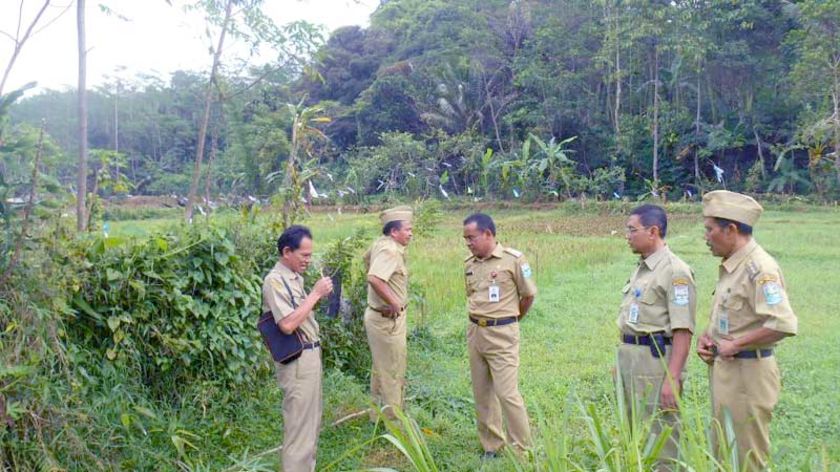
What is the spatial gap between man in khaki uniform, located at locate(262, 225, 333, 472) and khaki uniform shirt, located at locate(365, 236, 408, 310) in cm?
95

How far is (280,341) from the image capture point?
11.5ft

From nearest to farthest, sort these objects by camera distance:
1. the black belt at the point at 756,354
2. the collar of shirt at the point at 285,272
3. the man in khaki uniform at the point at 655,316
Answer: the black belt at the point at 756,354 → the man in khaki uniform at the point at 655,316 → the collar of shirt at the point at 285,272

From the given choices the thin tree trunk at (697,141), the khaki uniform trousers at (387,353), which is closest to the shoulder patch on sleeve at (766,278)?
the khaki uniform trousers at (387,353)

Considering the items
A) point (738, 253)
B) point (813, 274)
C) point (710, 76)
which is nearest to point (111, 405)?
point (738, 253)

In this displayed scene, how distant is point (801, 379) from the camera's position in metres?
5.63

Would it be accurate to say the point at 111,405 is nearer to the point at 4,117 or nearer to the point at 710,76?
the point at 4,117

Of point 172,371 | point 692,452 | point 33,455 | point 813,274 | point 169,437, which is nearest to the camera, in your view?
point 692,452

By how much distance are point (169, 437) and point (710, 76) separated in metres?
29.9

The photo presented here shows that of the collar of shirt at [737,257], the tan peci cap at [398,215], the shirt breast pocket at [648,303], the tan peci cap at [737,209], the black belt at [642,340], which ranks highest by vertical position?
the tan peci cap at [737,209]

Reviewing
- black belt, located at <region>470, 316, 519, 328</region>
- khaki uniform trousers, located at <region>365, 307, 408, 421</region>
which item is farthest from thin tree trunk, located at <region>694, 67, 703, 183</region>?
black belt, located at <region>470, 316, 519, 328</region>

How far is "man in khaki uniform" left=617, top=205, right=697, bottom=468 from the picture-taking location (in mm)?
3379

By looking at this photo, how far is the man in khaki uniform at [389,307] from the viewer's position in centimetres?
454

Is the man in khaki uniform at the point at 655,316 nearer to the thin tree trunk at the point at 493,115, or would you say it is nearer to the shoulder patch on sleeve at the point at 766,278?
the shoulder patch on sleeve at the point at 766,278

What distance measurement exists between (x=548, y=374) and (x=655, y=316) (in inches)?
98.2
